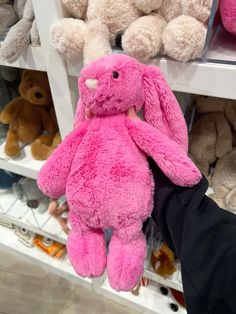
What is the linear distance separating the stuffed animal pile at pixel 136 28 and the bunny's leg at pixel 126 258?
236mm

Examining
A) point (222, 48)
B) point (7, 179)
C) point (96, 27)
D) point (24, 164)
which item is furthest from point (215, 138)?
point (7, 179)

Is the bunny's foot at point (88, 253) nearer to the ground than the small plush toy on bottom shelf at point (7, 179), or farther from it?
farther from it

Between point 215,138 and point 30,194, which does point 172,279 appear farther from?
point 30,194

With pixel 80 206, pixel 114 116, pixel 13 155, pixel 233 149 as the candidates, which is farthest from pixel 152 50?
pixel 13 155

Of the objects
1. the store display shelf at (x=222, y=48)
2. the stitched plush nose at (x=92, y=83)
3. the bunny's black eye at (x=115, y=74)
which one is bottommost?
the store display shelf at (x=222, y=48)

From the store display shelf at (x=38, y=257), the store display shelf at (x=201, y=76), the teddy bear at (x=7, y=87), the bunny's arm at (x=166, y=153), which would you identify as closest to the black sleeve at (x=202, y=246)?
the bunny's arm at (x=166, y=153)

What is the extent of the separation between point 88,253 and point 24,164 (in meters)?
0.48

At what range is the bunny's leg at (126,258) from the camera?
42 cm

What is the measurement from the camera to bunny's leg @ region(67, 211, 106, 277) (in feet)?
1.46

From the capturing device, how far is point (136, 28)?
446 millimetres

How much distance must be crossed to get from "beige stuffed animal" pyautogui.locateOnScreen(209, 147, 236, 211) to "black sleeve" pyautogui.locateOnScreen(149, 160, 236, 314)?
11.2 inches

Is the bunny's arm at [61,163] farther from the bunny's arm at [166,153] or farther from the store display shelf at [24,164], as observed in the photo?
the store display shelf at [24,164]

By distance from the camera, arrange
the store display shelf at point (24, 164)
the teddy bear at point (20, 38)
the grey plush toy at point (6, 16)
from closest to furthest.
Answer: the teddy bear at point (20, 38), the grey plush toy at point (6, 16), the store display shelf at point (24, 164)

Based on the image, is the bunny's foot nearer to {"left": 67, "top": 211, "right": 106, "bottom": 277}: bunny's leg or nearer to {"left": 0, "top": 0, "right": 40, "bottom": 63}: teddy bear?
{"left": 67, "top": 211, "right": 106, "bottom": 277}: bunny's leg
